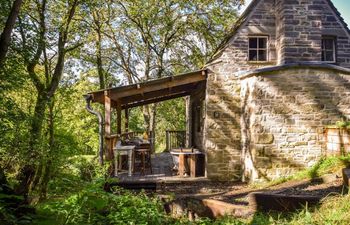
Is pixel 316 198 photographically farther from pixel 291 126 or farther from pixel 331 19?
pixel 331 19

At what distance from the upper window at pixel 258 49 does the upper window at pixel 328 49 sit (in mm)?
1993

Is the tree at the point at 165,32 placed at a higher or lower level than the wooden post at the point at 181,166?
higher

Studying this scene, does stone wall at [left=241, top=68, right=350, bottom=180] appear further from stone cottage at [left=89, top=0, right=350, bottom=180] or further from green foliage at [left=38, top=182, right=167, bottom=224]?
green foliage at [left=38, top=182, right=167, bottom=224]

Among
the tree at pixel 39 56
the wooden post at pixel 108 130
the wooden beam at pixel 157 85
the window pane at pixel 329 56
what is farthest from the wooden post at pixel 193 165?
the window pane at pixel 329 56

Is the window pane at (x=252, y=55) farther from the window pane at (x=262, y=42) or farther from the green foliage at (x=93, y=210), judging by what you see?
the green foliage at (x=93, y=210)

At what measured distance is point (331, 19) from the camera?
978 cm

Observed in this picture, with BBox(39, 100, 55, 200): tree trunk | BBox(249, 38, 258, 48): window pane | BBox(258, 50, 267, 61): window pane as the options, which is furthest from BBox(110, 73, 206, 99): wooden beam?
BBox(258, 50, 267, 61): window pane

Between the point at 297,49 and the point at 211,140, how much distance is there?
164 inches

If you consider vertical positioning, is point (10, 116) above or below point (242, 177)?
above

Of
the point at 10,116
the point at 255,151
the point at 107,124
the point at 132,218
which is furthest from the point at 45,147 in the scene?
the point at 255,151

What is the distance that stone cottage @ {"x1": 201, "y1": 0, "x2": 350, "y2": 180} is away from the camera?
8.20 m

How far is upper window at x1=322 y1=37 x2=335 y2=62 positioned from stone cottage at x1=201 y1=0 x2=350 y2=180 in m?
0.03

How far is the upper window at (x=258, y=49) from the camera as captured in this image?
9.91 meters

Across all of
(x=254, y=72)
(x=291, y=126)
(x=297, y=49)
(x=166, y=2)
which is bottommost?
(x=291, y=126)
